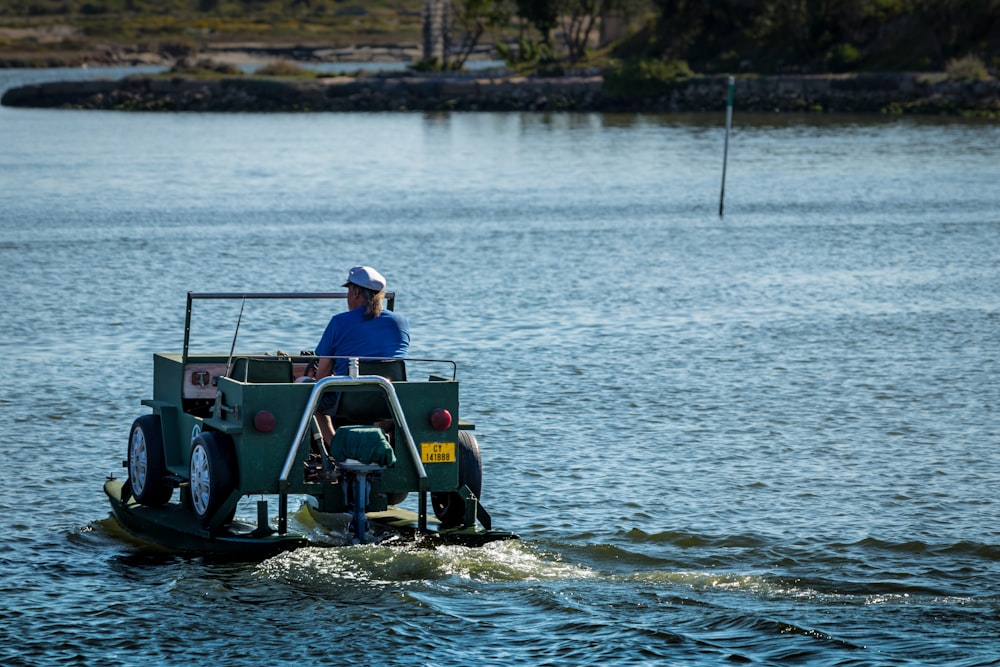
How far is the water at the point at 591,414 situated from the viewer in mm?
8633

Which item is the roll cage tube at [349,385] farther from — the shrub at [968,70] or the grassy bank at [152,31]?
the grassy bank at [152,31]

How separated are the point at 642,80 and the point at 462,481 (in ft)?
208

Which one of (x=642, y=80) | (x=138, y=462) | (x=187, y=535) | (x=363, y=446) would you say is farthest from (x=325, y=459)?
(x=642, y=80)

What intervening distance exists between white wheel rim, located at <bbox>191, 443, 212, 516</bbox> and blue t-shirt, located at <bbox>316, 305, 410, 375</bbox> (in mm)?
957

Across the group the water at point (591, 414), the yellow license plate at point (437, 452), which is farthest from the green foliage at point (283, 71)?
the yellow license plate at point (437, 452)

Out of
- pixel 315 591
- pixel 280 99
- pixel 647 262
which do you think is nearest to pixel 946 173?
pixel 647 262

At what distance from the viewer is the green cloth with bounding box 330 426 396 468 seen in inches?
358

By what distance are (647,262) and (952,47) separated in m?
47.0

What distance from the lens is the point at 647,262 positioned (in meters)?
26.2

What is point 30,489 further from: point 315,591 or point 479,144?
point 479,144

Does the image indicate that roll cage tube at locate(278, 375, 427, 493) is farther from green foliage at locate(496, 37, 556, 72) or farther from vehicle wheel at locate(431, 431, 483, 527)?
green foliage at locate(496, 37, 556, 72)

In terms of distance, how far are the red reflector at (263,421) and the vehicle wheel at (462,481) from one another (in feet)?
4.25

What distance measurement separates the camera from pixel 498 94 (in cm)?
7562

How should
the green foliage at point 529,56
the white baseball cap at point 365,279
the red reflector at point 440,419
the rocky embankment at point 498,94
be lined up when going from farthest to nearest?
the green foliage at point 529,56 < the rocky embankment at point 498,94 < the white baseball cap at point 365,279 < the red reflector at point 440,419
